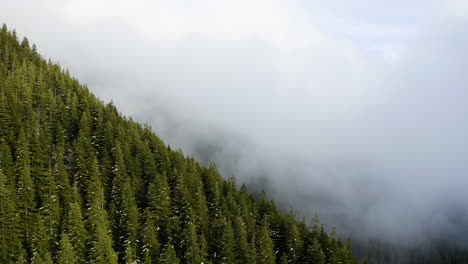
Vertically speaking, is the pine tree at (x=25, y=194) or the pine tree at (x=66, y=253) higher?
the pine tree at (x=25, y=194)

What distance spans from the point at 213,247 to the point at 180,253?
701cm

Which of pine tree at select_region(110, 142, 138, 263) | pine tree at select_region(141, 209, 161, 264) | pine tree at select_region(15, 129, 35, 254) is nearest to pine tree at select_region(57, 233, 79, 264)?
pine tree at select_region(110, 142, 138, 263)

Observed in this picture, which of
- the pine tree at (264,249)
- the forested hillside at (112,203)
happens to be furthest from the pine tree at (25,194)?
the pine tree at (264,249)

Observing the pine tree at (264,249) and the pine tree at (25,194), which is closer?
the pine tree at (25,194)

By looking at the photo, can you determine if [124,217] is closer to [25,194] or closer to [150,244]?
[150,244]

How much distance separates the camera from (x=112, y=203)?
90.2 metres

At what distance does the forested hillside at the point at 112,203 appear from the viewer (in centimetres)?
7544

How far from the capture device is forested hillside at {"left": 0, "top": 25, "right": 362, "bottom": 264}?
75.4 metres

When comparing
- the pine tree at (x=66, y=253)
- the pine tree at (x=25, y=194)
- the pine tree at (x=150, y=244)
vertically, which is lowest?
the pine tree at (x=66, y=253)

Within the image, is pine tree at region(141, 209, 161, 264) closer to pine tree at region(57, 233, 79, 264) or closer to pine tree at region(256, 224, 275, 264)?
pine tree at region(57, 233, 79, 264)

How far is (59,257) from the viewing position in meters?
70.2

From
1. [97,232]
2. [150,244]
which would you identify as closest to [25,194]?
[97,232]

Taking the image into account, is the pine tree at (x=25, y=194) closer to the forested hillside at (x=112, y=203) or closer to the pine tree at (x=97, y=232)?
the forested hillside at (x=112, y=203)

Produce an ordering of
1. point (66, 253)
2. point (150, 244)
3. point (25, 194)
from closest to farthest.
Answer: point (66, 253), point (150, 244), point (25, 194)
